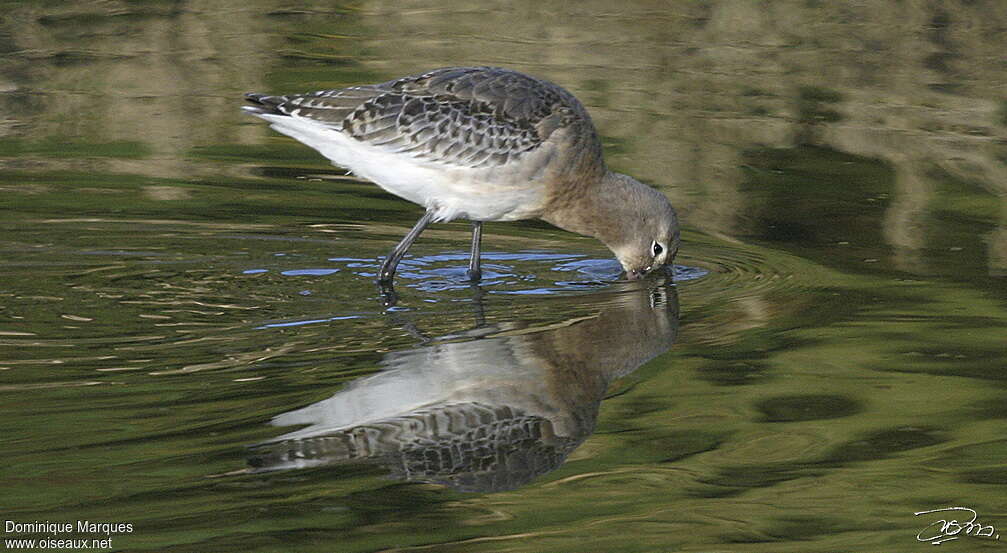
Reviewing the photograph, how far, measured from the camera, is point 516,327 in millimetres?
8648

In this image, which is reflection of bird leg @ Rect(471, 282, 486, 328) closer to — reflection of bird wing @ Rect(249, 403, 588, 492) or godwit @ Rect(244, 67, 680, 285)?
godwit @ Rect(244, 67, 680, 285)

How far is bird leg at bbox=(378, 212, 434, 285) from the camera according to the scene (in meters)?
9.83

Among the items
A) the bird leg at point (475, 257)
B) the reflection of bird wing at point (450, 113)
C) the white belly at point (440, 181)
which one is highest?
the reflection of bird wing at point (450, 113)

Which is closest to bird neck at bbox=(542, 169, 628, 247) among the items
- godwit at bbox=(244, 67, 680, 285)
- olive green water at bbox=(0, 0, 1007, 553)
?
godwit at bbox=(244, 67, 680, 285)

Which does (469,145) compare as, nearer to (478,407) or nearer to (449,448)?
(478,407)

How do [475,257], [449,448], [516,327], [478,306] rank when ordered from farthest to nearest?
[475,257]
[478,306]
[516,327]
[449,448]

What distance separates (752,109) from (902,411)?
7742mm

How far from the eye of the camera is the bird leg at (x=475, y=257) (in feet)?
32.7

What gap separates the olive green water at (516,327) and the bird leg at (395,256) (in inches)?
7.6

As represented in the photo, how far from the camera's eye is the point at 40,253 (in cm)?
1023
